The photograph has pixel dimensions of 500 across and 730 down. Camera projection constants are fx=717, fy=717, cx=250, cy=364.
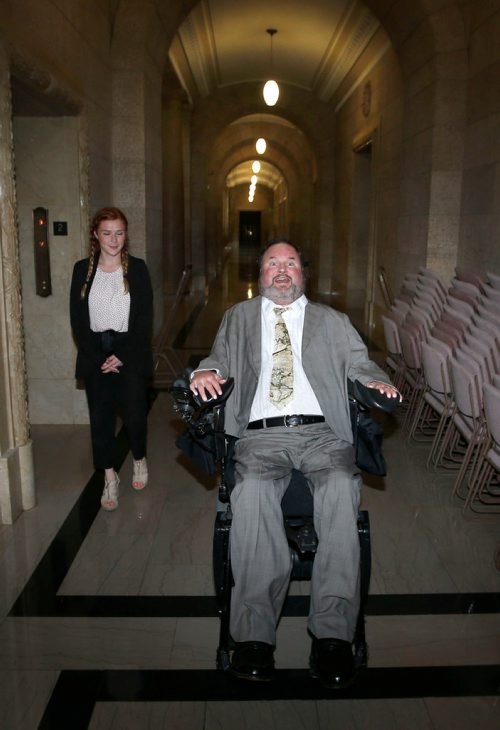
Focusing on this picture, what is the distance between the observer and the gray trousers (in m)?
2.61

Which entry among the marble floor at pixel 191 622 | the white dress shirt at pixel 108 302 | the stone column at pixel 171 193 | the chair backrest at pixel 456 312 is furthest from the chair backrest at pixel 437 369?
the stone column at pixel 171 193

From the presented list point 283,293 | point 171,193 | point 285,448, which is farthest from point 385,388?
point 171,193

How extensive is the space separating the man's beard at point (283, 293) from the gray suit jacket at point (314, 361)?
71mm

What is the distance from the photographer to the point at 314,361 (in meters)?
3.01

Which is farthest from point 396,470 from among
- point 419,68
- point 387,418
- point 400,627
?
point 419,68

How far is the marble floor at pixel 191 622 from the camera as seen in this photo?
2.51 metres

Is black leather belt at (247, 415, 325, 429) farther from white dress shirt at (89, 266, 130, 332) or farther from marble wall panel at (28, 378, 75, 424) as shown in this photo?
marble wall panel at (28, 378, 75, 424)

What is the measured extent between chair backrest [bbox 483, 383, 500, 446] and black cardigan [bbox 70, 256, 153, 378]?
1915 mm

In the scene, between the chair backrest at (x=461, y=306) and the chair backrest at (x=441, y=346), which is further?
the chair backrest at (x=461, y=306)

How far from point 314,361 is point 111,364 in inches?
60.2

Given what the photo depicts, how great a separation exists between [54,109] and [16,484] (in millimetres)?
2916

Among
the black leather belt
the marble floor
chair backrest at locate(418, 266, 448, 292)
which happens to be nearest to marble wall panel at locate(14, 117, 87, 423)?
the marble floor

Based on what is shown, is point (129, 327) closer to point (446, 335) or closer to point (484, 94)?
point (446, 335)

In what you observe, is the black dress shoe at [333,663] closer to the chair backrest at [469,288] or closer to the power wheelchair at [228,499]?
the power wheelchair at [228,499]
